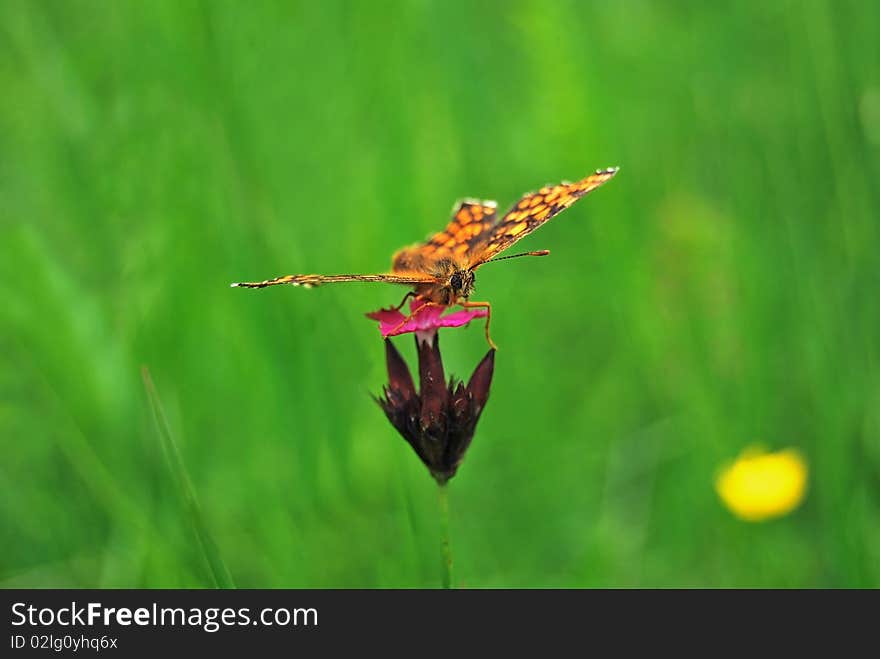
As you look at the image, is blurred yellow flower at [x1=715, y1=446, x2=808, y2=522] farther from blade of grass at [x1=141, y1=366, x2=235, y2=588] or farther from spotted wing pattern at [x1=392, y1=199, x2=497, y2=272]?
blade of grass at [x1=141, y1=366, x2=235, y2=588]

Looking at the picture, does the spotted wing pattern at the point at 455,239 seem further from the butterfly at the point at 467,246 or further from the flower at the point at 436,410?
the flower at the point at 436,410

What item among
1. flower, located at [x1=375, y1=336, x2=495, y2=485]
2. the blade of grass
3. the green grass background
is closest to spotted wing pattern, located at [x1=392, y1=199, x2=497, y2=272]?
flower, located at [x1=375, y1=336, x2=495, y2=485]

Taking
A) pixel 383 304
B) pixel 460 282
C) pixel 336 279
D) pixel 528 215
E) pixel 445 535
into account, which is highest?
pixel 383 304

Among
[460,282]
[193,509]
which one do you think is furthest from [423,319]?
[193,509]

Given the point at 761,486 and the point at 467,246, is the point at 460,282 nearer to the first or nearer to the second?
the point at 467,246

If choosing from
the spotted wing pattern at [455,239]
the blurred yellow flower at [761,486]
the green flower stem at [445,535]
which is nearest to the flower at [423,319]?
the spotted wing pattern at [455,239]
